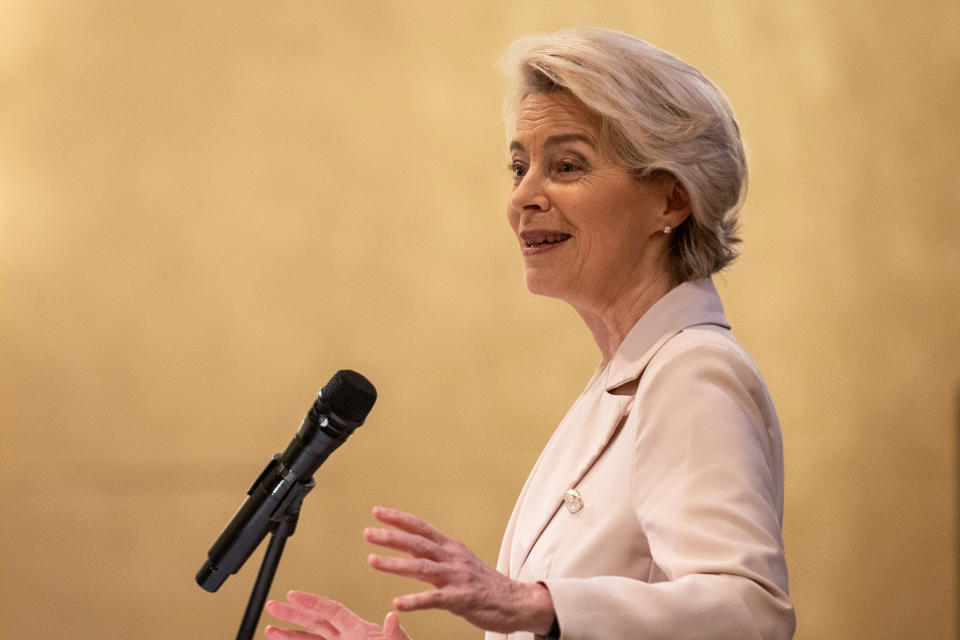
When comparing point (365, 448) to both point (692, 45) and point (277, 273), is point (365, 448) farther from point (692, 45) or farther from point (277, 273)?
point (692, 45)

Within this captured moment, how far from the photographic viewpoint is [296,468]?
55.9 inches

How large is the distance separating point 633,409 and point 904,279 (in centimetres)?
232

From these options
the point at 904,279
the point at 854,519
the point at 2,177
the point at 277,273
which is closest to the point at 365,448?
the point at 277,273

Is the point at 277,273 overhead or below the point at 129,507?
overhead

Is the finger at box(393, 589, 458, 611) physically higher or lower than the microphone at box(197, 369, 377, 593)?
lower

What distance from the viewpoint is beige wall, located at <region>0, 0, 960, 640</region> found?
3.14 metres

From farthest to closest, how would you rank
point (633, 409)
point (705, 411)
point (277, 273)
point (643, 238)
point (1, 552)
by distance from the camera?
point (277, 273) < point (1, 552) < point (643, 238) < point (633, 409) < point (705, 411)

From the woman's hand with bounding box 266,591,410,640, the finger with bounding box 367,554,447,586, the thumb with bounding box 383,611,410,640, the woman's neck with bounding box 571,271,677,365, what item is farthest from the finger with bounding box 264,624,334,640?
the woman's neck with bounding box 571,271,677,365

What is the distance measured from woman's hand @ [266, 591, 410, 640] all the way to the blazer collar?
0.51 metres

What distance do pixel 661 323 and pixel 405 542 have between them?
659 mm

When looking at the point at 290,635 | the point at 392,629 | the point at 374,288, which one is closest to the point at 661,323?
the point at 392,629

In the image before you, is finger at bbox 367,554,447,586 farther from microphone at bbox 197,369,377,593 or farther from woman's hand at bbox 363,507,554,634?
microphone at bbox 197,369,377,593

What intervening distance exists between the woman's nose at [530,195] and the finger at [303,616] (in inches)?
29.6

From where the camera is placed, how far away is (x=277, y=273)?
326 cm
